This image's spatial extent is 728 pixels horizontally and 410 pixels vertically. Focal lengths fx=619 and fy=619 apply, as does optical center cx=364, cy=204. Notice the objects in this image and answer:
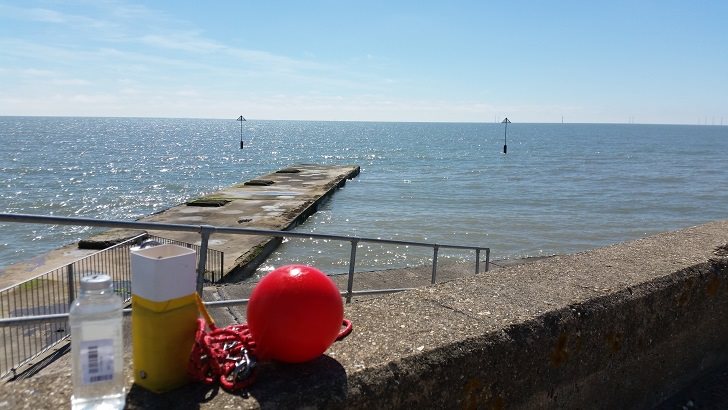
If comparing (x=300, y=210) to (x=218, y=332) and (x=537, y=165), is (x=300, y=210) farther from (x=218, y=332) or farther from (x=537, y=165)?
(x=537, y=165)

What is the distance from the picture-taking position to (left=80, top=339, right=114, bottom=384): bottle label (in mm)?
1970

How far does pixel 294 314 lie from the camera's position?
2.21 m

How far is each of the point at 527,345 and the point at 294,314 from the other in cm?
125

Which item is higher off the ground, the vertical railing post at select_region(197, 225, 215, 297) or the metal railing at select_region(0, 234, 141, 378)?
the vertical railing post at select_region(197, 225, 215, 297)

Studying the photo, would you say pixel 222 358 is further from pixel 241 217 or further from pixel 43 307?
pixel 241 217

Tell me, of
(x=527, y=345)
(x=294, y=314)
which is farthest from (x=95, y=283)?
(x=527, y=345)

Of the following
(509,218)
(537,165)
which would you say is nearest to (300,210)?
(509,218)

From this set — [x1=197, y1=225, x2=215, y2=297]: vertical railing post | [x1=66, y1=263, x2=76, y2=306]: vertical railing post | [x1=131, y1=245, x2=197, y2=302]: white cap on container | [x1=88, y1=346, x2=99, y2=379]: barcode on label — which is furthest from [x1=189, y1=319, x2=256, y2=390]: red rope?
[x1=66, y1=263, x2=76, y2=306]: vertical railing post

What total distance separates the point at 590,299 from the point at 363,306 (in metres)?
1.18

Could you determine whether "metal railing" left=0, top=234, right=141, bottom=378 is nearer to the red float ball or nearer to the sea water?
the red float ball

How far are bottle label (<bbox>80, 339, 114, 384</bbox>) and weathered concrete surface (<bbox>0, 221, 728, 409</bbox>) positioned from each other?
16cm

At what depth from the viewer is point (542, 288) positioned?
3.44 m

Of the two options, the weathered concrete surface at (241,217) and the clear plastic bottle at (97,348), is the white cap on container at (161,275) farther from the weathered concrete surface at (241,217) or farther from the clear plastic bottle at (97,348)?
the weathered concrete surface at (241,217)

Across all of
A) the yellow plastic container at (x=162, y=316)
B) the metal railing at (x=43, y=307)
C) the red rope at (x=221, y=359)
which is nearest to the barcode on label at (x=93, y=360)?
the yellow plastic container at (x=162, y=316)
